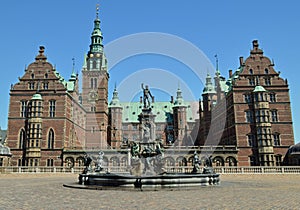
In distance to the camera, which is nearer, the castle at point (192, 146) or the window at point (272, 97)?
the castle at point (192, 146)

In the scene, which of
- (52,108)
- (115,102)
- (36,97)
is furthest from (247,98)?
(115,102)

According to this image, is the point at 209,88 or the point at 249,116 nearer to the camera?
the point at 249,116

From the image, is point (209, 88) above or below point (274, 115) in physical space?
above

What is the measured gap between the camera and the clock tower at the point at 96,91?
61.4 meters

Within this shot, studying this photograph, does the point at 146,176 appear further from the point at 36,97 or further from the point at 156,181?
the point at 36,97

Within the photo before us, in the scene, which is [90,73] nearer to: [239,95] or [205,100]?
[205,100]

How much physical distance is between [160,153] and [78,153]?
28266mm

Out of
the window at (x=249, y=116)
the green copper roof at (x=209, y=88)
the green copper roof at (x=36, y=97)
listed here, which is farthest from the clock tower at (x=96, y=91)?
the window at (x=249, y=116)

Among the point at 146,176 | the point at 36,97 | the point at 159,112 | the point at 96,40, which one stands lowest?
the point at 146,176

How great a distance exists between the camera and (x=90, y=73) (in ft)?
217

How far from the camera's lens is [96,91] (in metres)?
64.5

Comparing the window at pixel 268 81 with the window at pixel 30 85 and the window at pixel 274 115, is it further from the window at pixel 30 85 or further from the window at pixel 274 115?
the window at pixel 30 85

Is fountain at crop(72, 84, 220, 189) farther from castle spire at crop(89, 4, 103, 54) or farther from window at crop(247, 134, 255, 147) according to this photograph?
castle spire at crop(89, 4, 103, 54)

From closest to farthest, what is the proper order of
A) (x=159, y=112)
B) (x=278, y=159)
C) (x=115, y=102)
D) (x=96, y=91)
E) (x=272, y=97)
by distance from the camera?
1. (x=278, y=159)
2. (x=272, y=97)
3. (x=96, y=91)
4. (x=115, y=102)
5. (x=159, y=112)
